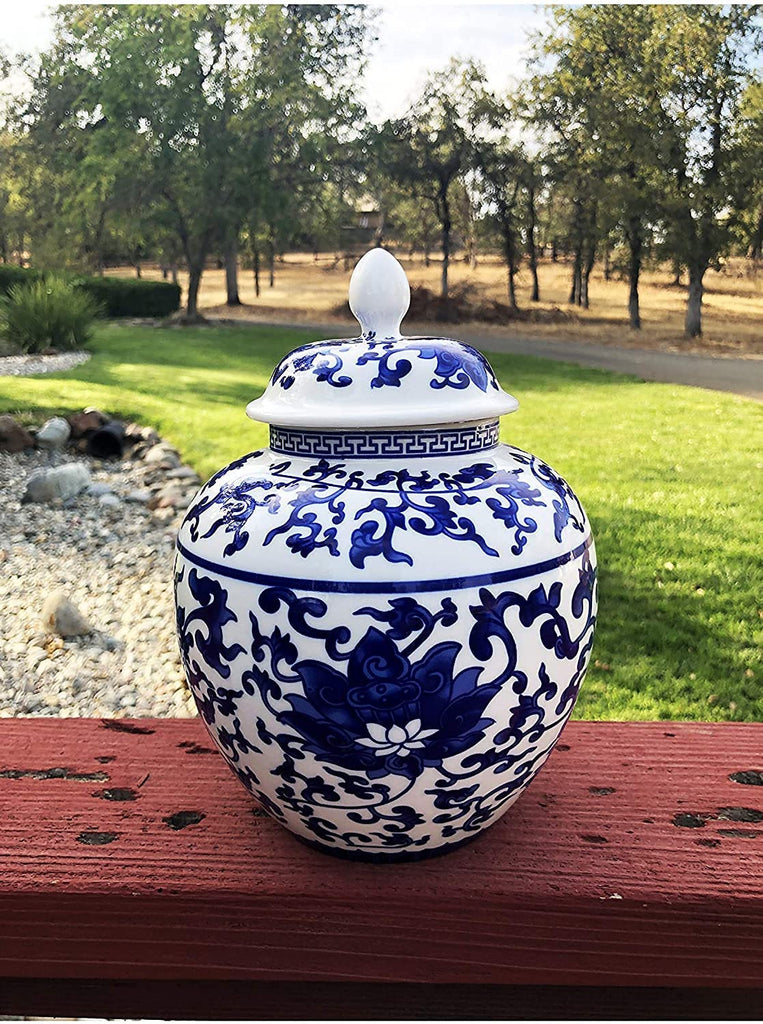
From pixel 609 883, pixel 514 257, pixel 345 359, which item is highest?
pixel 514 257

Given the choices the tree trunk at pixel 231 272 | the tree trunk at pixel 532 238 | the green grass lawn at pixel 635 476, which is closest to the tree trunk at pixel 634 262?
the tree trunk at pixel 532 238

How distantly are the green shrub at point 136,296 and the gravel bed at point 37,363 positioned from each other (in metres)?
5.52

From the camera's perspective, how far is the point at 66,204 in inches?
506

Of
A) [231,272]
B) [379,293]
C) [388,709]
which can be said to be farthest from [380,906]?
[231,272]

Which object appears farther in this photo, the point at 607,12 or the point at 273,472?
the point at 607,12

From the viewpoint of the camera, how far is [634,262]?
11.9 meters

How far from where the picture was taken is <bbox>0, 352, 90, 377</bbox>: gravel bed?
25.0 feet

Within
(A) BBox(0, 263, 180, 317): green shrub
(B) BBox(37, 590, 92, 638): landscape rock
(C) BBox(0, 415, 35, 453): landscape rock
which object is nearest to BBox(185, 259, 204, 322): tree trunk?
(A) BBox(0, 263, 180, 317): green shrub

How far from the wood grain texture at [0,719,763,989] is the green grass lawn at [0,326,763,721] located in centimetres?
124

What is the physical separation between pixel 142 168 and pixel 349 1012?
1270 cm

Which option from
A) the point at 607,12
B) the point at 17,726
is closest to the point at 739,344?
the point at 607,12

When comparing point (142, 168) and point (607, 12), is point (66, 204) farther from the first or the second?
point (607, 12)

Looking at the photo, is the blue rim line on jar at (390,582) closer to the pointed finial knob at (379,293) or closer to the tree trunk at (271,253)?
the pointed finial knob at (379,293)

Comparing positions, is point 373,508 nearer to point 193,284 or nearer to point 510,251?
point 193,284
